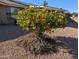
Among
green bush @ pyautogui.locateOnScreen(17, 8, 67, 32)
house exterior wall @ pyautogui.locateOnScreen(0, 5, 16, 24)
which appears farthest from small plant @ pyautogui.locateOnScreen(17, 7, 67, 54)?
house exterior wall @ pyautogui.locateOnScreen(0, 5, 16, 24)

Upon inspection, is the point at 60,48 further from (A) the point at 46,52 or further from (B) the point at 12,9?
(B) the point at 12,9

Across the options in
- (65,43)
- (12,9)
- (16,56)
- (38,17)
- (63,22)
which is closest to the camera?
(16,56)

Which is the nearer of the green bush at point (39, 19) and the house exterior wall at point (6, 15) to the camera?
the green bush at point (39, 19)

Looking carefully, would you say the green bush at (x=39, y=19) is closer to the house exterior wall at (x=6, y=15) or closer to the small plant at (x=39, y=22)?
the small plant at (x=39, y=22)

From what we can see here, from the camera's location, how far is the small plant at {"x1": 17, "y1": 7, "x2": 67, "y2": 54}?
10781 millimetres

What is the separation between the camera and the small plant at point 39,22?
35.4 ft

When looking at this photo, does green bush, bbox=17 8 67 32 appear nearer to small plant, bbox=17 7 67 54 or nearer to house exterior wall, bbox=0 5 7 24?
small plant, bbox=17 7 67 54

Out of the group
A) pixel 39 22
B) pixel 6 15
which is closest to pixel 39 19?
pixel 39 22

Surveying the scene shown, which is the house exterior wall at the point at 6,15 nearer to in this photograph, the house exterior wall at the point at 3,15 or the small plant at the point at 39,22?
the house exterior wall at the point at 3,15

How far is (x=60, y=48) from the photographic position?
37.6 ft

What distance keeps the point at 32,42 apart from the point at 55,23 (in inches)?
58.5

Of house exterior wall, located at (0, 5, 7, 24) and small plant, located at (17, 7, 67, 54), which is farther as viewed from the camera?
house exterior wall, located at (0, 5, 7, 24)

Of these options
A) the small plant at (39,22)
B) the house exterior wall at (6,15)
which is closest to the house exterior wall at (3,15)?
the house exterior wall at (6,15)

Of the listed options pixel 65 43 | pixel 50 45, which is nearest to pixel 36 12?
pixel 50 45
